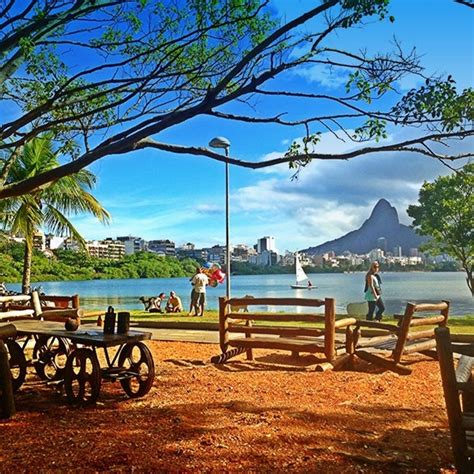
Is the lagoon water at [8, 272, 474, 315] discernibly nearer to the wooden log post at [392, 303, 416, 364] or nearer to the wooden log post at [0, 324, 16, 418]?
the wooden log post at [392, 303, 416, 364]

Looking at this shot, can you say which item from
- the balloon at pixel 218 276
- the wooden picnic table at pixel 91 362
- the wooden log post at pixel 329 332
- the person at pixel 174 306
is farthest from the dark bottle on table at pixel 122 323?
the balloon at pixel 218 276

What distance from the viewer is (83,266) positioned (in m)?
62.8

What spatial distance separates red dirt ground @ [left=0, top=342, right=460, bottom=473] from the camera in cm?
389

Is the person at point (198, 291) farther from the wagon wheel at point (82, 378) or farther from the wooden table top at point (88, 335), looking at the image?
the wagon wheel at point (82, 378)

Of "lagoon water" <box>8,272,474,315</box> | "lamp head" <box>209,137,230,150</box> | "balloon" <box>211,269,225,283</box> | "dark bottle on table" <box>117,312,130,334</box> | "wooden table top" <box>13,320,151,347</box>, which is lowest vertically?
"lagoon water" <box>8,272,474,315</box>

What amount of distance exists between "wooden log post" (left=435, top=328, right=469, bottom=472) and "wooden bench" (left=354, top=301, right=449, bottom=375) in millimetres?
4211

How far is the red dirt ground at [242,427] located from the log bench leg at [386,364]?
6.4 inches

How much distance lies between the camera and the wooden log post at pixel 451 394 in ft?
10.1

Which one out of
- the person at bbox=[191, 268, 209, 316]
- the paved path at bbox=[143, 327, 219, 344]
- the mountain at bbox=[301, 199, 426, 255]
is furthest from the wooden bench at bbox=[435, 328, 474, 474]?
the mountain at bbox=[301, 199, 426, 255]

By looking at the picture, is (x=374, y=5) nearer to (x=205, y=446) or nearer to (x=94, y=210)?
(x=205, y=446)

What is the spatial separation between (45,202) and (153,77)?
12433mm

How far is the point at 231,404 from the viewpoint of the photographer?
5.66 metres

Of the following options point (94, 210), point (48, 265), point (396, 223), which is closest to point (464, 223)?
point (94, 210)

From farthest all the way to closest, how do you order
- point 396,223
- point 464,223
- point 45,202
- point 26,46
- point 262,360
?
point 396,223
point 464,223
point 45,202
point 262,360
point 26,46
